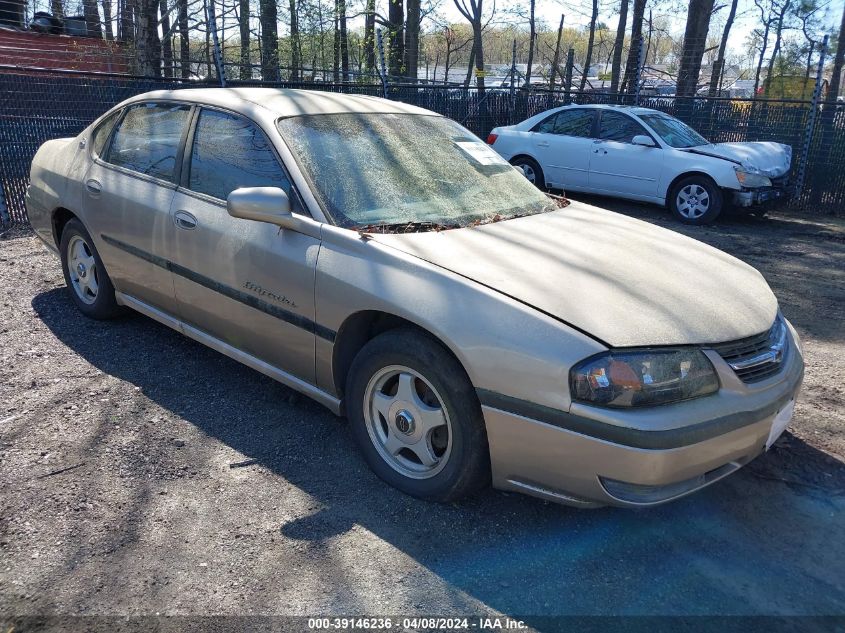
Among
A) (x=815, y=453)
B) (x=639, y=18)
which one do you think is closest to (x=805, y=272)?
(x=815, y=453)

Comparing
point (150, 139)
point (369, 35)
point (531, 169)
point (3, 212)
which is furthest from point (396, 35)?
point (150, 139)

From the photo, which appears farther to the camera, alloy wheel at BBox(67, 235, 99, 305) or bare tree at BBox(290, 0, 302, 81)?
bare tree at BBox(290, 0, 302, 81)

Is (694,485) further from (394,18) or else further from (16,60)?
(394,18)

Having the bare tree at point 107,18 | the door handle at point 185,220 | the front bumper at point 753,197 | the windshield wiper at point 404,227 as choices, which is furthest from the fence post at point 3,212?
the front bumper at point 753,197

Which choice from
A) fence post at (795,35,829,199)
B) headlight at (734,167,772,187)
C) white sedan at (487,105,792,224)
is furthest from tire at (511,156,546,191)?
fence post at (795,35,829,199)

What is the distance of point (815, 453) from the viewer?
3.48m

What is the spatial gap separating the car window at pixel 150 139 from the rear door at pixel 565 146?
7.48m

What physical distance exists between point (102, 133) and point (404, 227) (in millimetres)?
2667

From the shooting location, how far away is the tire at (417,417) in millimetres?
2771

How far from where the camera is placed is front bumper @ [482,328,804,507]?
8.08ft

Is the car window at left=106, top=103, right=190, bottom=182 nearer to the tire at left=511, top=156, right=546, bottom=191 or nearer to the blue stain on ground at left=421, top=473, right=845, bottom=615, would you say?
the blue stain on ground at left=421, top=473, right=845, bottom=615

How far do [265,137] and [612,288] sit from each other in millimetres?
1915

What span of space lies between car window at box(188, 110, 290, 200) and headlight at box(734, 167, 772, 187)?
773 cm

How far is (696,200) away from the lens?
32.0 feet
